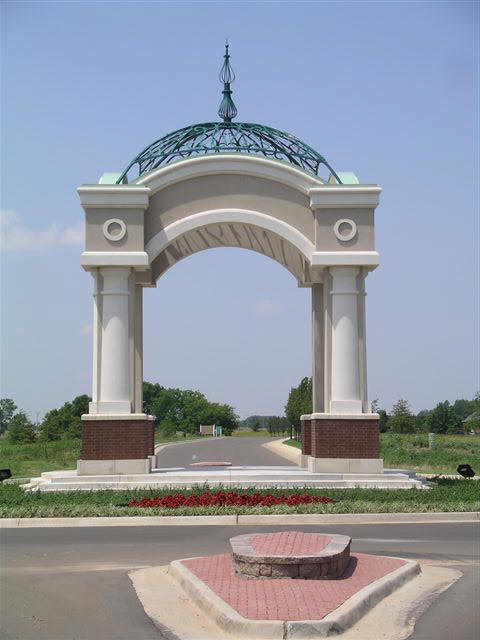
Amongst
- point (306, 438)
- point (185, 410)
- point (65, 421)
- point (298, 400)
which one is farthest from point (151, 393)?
point (306, 438)

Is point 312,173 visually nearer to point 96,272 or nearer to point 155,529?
point 96,272

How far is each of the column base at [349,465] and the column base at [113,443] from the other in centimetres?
430

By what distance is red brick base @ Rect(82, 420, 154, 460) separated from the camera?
2097cm

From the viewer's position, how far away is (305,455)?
24344 mm

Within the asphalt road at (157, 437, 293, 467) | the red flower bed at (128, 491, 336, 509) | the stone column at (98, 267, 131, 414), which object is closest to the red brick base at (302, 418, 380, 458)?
the red flower bed at (128, 491, 336, 509)

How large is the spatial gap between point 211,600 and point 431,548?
564cm

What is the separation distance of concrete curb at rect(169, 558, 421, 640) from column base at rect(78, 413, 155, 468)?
11.3 m

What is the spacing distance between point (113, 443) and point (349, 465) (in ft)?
19.0

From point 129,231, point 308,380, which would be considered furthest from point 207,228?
point 308,380

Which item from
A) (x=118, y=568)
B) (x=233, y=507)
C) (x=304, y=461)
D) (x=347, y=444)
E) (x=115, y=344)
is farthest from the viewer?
(x=304, y=461)

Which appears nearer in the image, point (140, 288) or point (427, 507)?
point (427, 507)

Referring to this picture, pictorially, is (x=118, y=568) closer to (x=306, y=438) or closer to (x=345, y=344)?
(x=345, y=344)

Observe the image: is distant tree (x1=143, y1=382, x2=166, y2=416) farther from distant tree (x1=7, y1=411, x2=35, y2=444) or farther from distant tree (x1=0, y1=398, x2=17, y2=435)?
distant tree (x1=7, y1=411, x2=35, y2=444)

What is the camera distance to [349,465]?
21.1 metres
